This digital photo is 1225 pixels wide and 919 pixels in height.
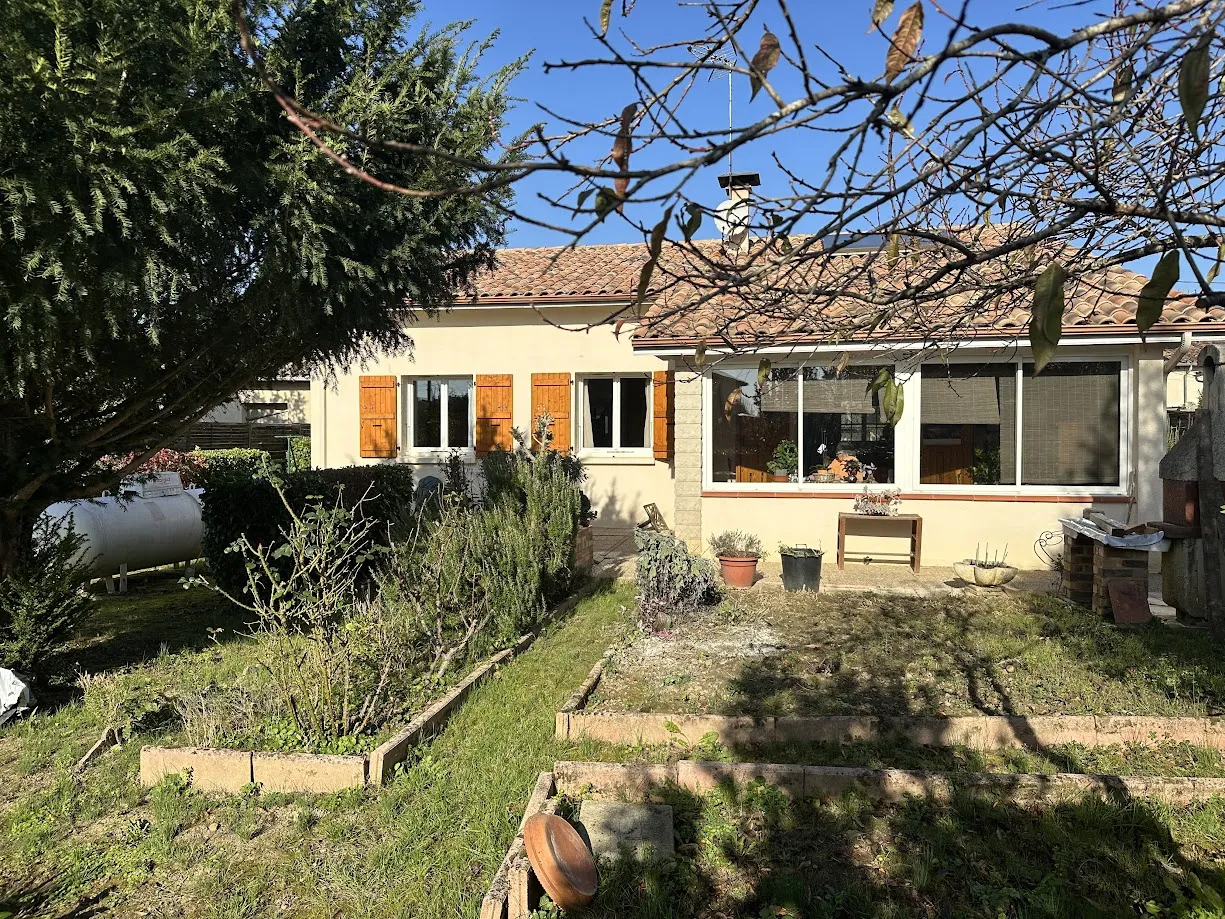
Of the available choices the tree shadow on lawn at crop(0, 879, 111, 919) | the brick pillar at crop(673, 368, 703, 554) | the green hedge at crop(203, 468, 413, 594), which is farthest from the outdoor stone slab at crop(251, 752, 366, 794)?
the brick pillar at crop(673, 368, 703, 554)

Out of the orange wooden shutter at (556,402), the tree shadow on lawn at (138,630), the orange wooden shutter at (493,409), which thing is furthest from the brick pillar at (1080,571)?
the orange wooden shutter at (493,409)

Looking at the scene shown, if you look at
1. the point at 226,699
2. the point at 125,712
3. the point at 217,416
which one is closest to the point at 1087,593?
the point at 226,699

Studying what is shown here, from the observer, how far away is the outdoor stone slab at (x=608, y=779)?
3686 mm

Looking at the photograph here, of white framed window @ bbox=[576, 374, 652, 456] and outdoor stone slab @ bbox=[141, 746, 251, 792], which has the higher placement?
white framed window @ bbox=[576, 374, 652, 456]

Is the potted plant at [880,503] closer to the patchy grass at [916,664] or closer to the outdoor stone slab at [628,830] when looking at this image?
the patchy grass at [916,664]

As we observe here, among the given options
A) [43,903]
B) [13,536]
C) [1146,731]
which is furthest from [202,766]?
[1146,731]

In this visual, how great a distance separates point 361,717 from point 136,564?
20.8ft

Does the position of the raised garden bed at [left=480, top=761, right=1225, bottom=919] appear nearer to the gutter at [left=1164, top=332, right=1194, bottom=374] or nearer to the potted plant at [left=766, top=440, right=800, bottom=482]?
the gutter at [left=1164, top=332, right=1194, bottom=374]

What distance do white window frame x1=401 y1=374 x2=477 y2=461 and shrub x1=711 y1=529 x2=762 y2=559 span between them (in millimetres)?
5561

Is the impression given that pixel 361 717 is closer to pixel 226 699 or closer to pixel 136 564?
pixel 226 699

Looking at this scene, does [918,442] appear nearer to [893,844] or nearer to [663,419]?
[663,419]

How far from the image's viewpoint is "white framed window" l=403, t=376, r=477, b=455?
1402 cm

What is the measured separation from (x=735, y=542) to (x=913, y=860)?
652 cm

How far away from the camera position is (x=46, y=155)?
4.07 m
